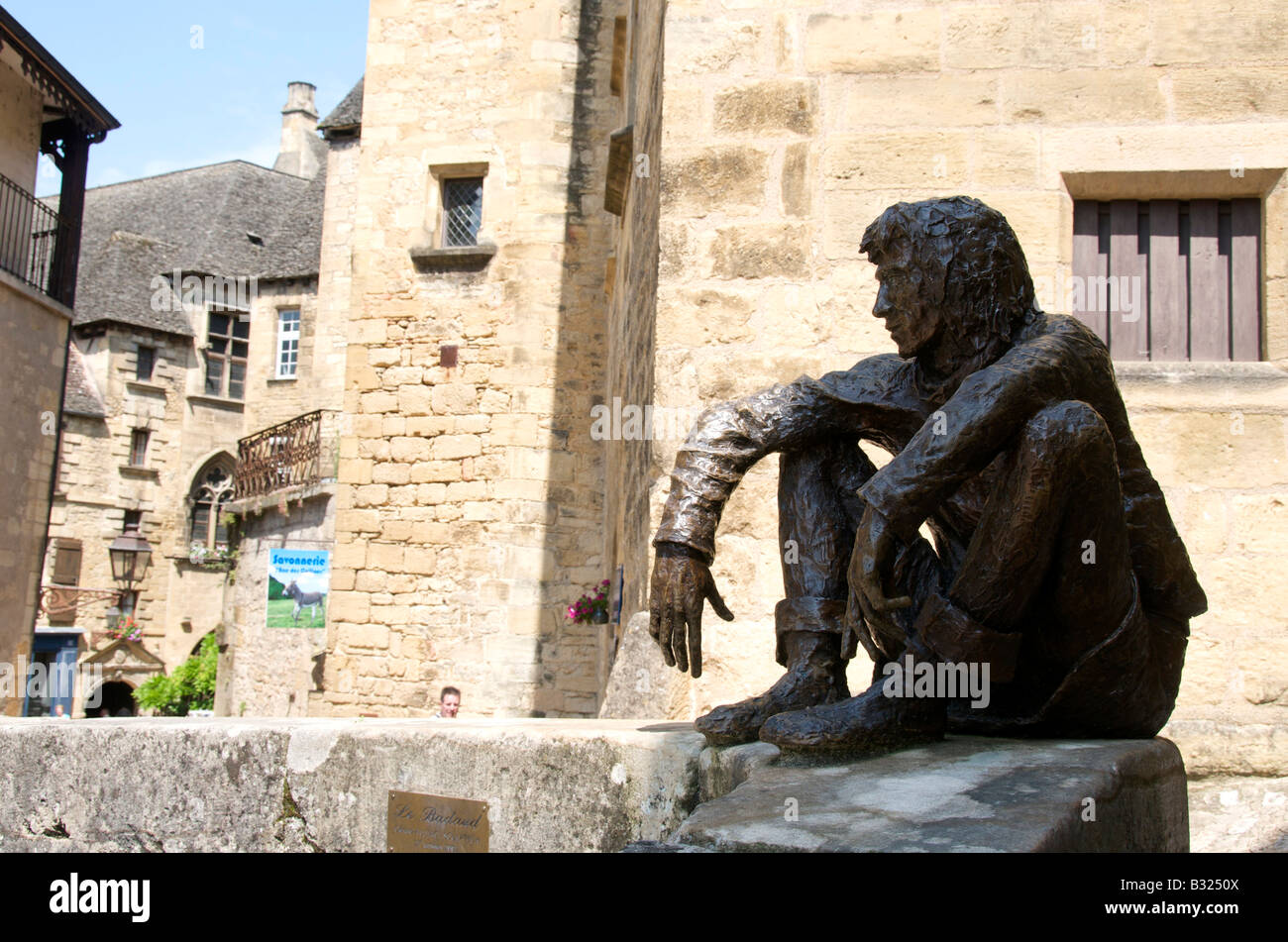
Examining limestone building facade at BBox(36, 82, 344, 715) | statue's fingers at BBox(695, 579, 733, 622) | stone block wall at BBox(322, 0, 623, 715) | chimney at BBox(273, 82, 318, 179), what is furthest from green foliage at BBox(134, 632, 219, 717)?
statue's fingers at BBox(695, 579, 733, 622)

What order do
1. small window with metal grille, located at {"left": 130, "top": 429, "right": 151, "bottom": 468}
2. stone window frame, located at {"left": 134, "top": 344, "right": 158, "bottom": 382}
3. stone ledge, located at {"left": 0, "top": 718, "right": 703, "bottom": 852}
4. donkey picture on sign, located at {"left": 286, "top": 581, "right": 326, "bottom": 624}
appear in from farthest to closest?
1. stone window frame, located at {"left": 134, "top": 344, "right": 158, "bottom": 382}
2. small window with metal grille, located at {"left": 130, "top": 429, "right": 151, "bottom": 468}
3. donkey picture on sign, located at {"left": 286, "top": 581, "right": 326, "bottom": 624}
4. stone ledge, located at {"left": 0, "top": 718, "right": 703, "bottom": 852}

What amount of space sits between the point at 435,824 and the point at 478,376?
8308mm

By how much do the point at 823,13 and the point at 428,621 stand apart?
723 centimetres

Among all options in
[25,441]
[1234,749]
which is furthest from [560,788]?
[25,441]

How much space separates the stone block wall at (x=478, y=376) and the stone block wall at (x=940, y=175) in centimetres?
612

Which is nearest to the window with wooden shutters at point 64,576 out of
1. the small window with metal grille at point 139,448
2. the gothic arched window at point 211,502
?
the small window with metal grille at point 139,448

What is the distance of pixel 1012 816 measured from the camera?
164 centimetres

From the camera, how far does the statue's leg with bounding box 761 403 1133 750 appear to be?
1.94 metres

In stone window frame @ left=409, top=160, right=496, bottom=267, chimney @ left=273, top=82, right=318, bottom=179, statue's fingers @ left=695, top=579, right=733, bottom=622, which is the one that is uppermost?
chimney @ left=273, top=82, right=318, bottom=179

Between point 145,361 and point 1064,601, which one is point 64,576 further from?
point 1064,601

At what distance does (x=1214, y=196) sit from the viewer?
454cm

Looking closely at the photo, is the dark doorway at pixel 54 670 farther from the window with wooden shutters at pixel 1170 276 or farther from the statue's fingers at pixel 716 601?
the statue's fingers at pixel 716 601

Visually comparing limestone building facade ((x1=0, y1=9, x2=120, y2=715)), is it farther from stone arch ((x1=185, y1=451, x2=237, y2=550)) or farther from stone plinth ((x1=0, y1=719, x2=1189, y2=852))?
stone arch ((x1=185, y1=451, x2=237, y2=550))

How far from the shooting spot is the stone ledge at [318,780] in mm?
2668
